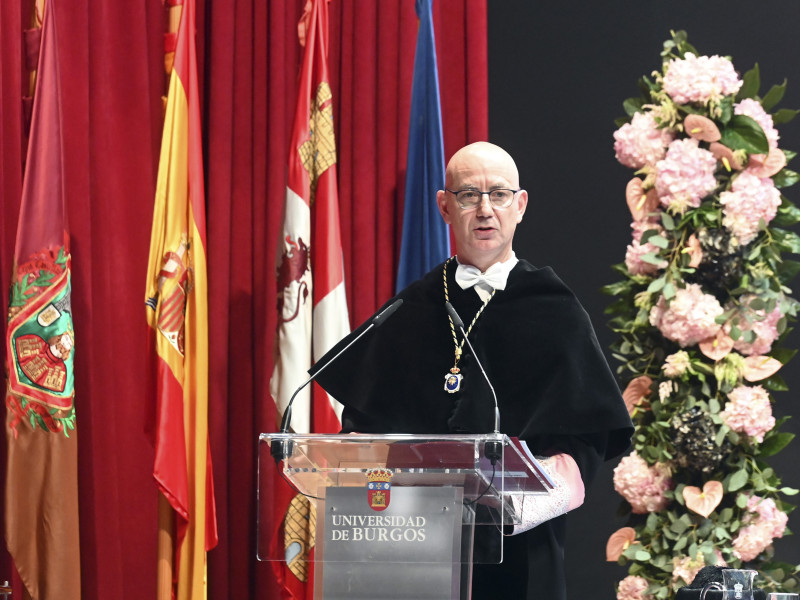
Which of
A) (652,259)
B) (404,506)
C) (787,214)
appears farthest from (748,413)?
(404,506)

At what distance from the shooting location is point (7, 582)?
12.4ft

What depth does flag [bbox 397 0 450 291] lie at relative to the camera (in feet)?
15.1

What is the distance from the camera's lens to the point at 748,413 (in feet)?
13.7

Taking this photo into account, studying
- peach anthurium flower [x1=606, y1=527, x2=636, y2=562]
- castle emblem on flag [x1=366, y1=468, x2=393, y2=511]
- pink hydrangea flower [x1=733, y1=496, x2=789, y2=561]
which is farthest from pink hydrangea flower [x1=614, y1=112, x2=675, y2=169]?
castle emblem on flag [x1=366, y1=468, x2=393, y2=511]

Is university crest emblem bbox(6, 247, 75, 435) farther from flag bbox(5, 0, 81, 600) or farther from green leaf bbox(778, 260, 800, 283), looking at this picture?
green leaf bbox(778, 260, 800, 283)

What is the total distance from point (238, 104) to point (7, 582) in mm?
2202

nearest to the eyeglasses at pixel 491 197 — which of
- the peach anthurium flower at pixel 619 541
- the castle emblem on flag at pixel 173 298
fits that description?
the castle emblem on flag at pixel 173 298

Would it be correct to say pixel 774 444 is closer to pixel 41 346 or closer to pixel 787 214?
pixel 787 214

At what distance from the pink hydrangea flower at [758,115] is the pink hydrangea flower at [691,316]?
63 cm

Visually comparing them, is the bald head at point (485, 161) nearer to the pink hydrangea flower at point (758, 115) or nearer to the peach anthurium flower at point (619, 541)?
the pink hydrangea flower at point (758, 115)

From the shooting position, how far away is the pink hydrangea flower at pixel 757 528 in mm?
4203

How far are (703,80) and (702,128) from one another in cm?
18

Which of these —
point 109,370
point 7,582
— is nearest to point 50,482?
point 7,582

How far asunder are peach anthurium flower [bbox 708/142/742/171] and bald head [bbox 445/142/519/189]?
5.29ft
